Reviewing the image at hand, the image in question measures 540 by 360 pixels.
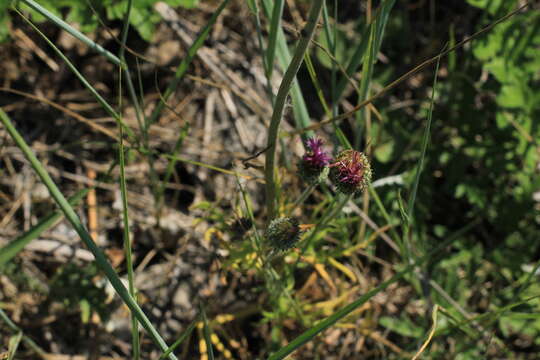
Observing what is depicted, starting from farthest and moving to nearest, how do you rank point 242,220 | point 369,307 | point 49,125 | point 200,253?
point 49,125
point 200,253
point 369,307
point 242,220

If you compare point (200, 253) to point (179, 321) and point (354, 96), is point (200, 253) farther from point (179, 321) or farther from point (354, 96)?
point (354, 96)

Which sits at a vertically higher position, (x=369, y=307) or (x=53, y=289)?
(x=53, y=289)

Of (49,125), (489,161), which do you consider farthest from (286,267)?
(49,125)

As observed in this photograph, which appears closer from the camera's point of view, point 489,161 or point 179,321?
point 179,321

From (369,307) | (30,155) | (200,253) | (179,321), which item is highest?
(30,155)

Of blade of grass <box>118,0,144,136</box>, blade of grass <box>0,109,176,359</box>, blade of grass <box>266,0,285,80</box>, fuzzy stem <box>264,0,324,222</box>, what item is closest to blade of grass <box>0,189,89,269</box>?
blade of grass <box>0,109,176,359</box>

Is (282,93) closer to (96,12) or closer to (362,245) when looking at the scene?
(362,245)

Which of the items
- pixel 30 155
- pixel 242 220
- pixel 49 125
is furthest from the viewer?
pixel 49 125

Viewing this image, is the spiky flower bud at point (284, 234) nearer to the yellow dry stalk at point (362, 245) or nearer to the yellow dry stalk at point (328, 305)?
the yellow dry stalk at point (362, 245)
